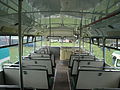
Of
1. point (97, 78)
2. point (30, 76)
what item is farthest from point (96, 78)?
point (30, 76)

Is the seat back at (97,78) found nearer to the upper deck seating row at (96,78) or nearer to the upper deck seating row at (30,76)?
the upper deck seating row at (96,78)

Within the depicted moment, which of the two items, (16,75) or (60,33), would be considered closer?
(16,75)

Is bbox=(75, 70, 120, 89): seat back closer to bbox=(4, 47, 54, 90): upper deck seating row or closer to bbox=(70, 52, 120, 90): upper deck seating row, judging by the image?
bbox=(70, 52, 120, 90): upper deck seating row

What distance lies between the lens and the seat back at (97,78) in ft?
10.0

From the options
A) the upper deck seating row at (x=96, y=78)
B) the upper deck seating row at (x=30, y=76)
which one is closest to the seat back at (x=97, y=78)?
the upper deck seating row at (x=96, y=78)

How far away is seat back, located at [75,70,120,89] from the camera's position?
10.0 feet

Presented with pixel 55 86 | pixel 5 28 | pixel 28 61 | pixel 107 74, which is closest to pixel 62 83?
pixel 55 86

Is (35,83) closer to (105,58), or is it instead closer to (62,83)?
(62,83)

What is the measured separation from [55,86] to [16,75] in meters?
1.63

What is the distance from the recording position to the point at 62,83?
4660 mm

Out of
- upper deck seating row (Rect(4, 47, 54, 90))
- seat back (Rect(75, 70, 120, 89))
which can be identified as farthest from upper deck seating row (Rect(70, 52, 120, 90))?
A: upper deck seating row (Rect(4, 47, 54, 90))

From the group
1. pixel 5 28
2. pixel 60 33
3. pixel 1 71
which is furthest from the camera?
pixel 60 33

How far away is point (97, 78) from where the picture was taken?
124 inches

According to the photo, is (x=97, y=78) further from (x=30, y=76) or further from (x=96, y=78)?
(x=30, y=76)
